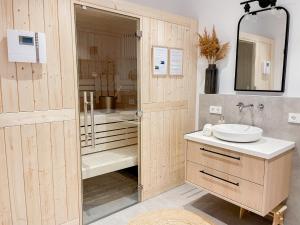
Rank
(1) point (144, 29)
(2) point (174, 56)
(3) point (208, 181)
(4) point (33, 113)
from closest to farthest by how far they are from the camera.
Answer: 1. (4) point (33, 113)
2. (3) point (208, 181)
3. (1) point (144, 29)
4. (2) point (174, 56)

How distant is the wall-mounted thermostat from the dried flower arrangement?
172cm

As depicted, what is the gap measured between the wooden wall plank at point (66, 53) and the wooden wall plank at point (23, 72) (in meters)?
0.25

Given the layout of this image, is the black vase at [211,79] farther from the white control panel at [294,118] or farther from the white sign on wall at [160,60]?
the white control panel at [294,118]

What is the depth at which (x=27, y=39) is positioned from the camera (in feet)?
5.58

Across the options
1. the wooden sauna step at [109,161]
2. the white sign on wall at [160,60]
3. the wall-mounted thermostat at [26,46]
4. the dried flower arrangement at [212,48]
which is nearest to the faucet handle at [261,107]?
the dried flower arrangement at [212,48]

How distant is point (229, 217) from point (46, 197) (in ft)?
5.90

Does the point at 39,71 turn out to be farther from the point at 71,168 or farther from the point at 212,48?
the point at 212,48

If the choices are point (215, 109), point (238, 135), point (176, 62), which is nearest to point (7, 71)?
point (176, 62)

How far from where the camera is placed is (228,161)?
2.05 metres

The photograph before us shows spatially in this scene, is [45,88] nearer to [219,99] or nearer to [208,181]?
[208,181]

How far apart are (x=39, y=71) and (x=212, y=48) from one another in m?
1.83

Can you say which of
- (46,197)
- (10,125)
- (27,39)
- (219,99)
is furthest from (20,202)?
(219,99)

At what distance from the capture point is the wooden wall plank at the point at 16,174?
1743mm

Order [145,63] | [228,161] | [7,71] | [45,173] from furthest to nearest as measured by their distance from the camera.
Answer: [145,63]
[228,161]
[45,173]
[7,71]
